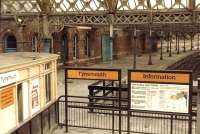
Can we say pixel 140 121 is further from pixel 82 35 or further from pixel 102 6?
pixel 82 35

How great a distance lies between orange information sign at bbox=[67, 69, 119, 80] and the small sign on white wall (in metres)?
1.56

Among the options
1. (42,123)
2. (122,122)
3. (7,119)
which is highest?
(7,119)

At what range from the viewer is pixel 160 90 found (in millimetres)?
12883

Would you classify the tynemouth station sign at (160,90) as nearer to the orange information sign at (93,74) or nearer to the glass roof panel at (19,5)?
the orange information sign at (93,74)

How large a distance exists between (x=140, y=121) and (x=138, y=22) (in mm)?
8323

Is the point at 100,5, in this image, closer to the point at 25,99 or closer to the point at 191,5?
the point at 191,5

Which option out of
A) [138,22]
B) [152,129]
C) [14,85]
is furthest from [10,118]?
[138,22]

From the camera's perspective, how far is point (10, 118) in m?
10.8

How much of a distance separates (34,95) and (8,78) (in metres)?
2.10

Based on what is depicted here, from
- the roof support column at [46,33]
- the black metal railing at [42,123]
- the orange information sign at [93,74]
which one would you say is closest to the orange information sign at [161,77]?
the orange information sign at [93,74]

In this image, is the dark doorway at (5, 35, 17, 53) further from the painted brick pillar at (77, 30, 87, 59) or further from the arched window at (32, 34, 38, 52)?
the painted brick pillar at (77, 30, 87, 59)

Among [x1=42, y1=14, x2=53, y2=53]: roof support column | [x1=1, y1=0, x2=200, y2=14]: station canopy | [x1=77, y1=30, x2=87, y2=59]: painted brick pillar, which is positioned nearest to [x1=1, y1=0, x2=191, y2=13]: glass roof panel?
[x1=1, y1=0, x2=200, y2=14]: station canopy

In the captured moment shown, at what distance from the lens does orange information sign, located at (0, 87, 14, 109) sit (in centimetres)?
1033

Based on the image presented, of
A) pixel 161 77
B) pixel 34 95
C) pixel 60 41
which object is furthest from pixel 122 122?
pixel 60 41
